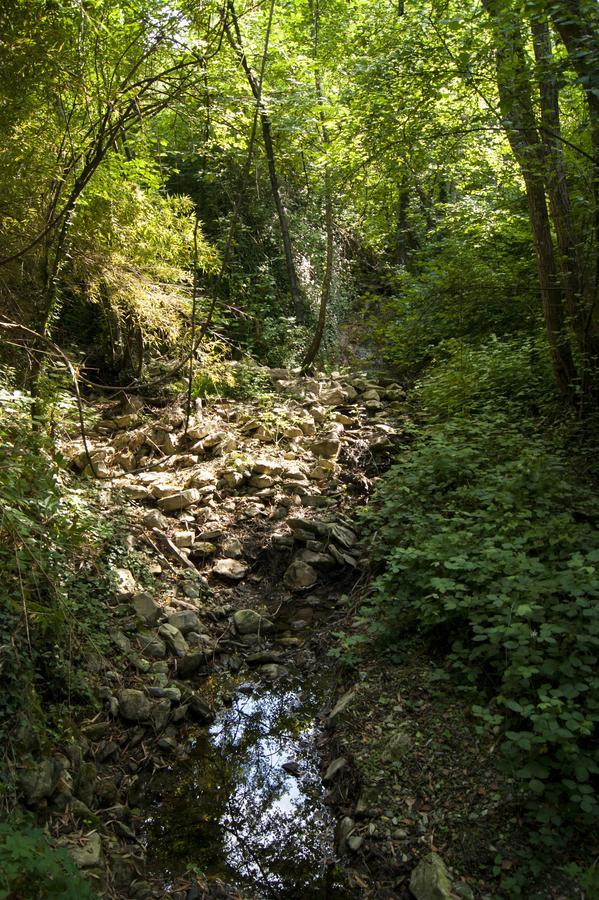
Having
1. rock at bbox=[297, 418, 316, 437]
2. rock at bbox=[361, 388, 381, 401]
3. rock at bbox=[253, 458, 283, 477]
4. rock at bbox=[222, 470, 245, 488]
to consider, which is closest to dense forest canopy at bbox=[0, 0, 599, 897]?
rock at bbox=[361, 388, 381, 401]

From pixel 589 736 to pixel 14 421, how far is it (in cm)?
348

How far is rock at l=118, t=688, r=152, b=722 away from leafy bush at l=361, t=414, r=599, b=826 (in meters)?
1.51

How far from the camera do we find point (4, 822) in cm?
214

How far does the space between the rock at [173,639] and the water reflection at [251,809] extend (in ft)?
1.91

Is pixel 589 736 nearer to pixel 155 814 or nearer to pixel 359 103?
pixel 155 814

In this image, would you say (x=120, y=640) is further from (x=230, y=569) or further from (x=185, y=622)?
(x=230, y=569)

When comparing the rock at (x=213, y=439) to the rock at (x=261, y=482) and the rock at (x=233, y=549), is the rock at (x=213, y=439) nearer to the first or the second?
the rock at (x=261, y=482)

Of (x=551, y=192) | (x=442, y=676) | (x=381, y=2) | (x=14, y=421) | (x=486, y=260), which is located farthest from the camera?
(x=381, y=2)

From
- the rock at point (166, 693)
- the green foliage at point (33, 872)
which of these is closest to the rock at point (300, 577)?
the rock at point (166, 693)

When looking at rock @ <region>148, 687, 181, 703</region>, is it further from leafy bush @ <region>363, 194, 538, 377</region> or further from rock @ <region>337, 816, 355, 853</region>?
leafy bush @ <region>363, 194, 538, 377</region>

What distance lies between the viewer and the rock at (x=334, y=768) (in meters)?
3.16

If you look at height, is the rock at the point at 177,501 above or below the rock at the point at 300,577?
above

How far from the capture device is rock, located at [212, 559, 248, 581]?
17.3ft

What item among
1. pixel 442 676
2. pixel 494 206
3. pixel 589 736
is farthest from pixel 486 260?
pixel 589 736
